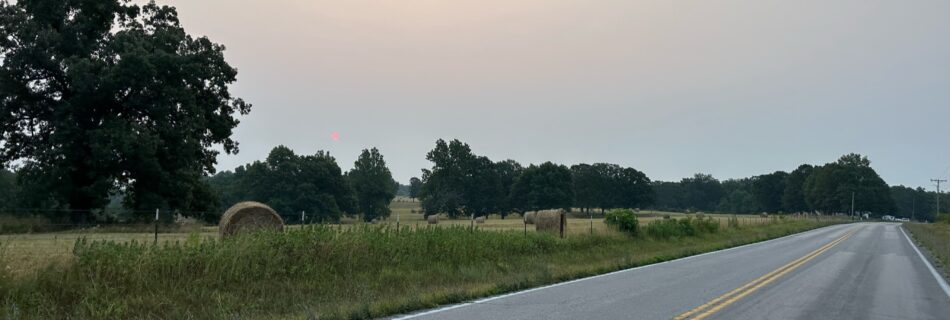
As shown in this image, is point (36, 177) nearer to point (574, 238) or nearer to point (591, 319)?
point (574, 238)

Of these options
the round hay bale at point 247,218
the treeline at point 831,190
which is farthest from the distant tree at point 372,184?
the treeline at point 831,190

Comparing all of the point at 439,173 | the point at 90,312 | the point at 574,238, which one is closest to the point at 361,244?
the point at 90,312

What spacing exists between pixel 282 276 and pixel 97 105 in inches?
1084

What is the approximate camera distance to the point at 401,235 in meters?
15.4

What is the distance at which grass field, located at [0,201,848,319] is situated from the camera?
8.48m

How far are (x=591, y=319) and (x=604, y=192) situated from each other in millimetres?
146714

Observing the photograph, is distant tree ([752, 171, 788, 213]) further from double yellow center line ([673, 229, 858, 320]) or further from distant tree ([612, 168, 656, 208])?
double yellow center line ([673, 229, 858, 320])

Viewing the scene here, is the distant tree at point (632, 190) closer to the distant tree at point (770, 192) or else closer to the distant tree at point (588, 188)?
the distant tree at point (588, 188)

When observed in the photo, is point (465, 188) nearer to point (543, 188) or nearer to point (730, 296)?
point (543, 188)

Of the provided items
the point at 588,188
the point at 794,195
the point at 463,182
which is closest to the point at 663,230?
the point at 463,182

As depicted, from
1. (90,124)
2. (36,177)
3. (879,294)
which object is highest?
(90,124)

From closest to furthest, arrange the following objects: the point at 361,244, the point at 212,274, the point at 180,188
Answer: the point at 212,274 < the point at 361,244 < the point at 180,188

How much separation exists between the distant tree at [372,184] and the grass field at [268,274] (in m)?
96.8

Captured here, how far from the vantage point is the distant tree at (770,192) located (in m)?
182
